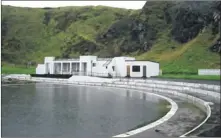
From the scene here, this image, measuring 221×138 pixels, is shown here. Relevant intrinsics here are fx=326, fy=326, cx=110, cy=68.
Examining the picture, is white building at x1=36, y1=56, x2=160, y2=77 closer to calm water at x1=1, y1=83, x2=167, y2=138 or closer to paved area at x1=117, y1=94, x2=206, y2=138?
calm water at x1=1, y1=83, x2=167, y2=138

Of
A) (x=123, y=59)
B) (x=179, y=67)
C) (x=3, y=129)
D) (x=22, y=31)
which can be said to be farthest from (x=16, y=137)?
(x=22, y=31)

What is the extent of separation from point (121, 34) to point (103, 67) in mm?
38300

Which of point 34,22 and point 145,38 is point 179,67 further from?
point 34,22

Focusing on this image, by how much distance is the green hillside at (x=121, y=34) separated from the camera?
59.9 m

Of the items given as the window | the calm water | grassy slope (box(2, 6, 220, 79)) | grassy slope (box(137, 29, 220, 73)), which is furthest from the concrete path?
grassy slope (box(2, 6, 220, 79))

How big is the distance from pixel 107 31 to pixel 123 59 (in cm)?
4598

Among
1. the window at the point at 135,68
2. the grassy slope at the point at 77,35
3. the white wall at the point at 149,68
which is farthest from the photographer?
the grassy slope at the point at 77,35

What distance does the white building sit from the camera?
49469mm

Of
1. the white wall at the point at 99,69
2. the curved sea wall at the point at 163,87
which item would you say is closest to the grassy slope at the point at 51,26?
the white wall at the point at 99,69

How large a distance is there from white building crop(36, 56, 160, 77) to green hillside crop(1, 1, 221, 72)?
214 inches

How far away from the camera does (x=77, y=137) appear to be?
44.4 ft

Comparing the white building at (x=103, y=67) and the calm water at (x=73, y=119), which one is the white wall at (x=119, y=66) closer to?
the white building at (x=103, y=67)

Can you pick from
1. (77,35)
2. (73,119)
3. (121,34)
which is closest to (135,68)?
(73,119)

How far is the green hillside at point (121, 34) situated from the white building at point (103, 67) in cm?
543
